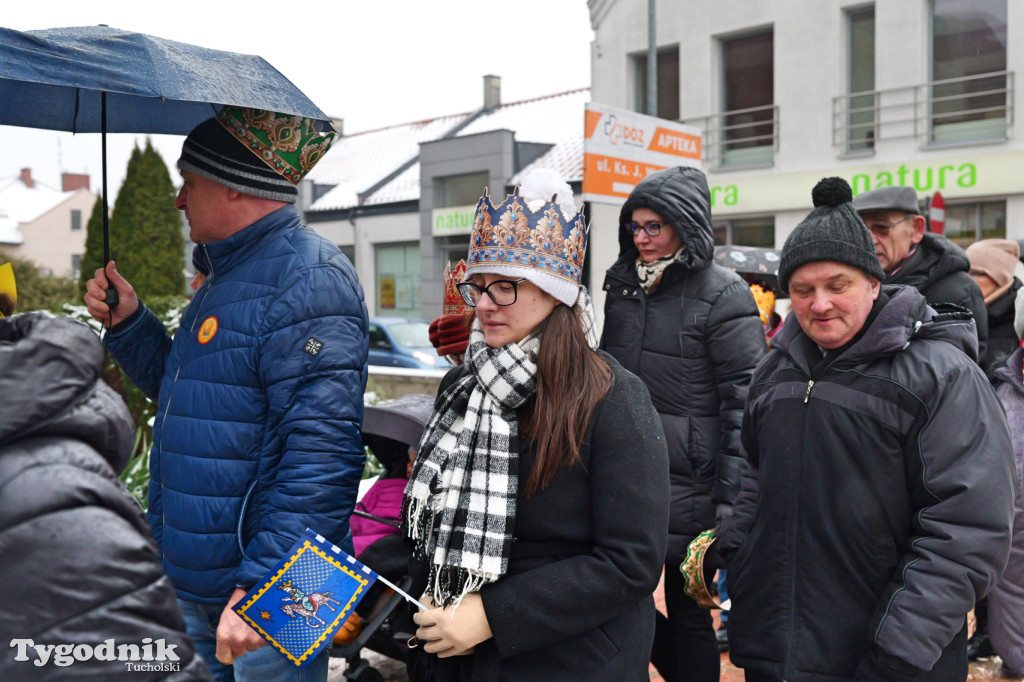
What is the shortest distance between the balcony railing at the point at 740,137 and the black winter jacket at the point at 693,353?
14828mm

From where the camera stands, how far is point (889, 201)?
13.1ft

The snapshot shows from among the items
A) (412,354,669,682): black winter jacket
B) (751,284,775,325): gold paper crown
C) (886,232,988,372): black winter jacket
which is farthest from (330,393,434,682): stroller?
(751,284,775,325): gold paper crown

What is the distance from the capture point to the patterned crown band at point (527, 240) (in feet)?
7.11

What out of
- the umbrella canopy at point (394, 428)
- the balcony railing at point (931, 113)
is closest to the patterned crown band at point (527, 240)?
the umbrella canopy at point (394, 428)

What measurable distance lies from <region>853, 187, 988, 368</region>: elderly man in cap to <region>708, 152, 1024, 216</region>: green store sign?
9.75m

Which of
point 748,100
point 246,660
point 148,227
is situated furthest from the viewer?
point 748,100

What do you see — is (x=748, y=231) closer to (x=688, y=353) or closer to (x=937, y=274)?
(x=937, y=274)

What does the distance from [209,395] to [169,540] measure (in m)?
0.42

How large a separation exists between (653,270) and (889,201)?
1.30 metres

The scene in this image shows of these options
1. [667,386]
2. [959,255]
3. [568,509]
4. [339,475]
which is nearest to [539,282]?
[568,509]

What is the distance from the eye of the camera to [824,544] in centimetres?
237

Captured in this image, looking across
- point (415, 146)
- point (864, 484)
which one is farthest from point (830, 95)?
point (415, 146)

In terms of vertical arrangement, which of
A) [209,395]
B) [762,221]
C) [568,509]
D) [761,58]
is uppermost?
[761,58]

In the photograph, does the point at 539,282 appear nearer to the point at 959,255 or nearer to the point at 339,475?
the point at 339,475
